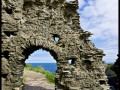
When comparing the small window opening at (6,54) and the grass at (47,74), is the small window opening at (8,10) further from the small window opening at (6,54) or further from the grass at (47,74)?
the grass at (47,74)

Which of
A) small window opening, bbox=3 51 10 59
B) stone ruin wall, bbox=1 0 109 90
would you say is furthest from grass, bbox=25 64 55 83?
small window opening, bbox=3 51 10 59

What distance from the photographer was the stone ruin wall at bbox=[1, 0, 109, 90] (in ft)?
59.6

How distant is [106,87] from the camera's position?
18547 millimetres

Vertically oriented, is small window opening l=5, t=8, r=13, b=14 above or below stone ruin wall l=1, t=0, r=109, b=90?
above

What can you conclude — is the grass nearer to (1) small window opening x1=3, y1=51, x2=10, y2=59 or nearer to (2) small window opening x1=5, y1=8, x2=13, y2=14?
(1) small window opening x1=3, y1=51, x2=10, y2=59

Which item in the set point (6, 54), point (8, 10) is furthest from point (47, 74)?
point (8, 10)

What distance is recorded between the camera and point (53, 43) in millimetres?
18375

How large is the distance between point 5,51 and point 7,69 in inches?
42.1

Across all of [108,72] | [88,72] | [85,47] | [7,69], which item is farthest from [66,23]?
[108,72]

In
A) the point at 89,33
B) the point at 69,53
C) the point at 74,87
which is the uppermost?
the point at 89,33

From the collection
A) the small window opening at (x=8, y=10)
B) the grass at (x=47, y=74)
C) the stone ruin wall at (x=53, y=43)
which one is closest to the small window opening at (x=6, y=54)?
the stone ruin wall at (x=53, y=43)

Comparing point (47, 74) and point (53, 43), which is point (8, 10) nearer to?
point (53, 43)

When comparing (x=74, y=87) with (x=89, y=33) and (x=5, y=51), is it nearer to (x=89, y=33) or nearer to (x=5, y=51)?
(x=89, y=33)

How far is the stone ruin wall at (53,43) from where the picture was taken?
1817cm
